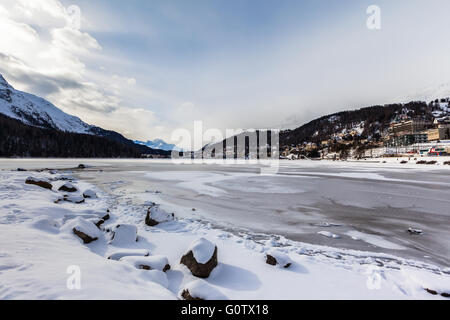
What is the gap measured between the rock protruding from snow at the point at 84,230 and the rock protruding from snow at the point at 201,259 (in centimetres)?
291

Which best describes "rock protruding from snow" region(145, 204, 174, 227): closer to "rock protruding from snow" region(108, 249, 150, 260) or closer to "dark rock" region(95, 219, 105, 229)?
"dark rock" region(95, 219, 105, 229)

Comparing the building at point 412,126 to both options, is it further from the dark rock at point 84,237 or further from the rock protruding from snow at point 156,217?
the dark rock at point 84,237

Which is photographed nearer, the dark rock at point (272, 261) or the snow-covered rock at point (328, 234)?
the dark rock at point (272, 261)

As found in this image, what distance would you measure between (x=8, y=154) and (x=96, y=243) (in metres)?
146

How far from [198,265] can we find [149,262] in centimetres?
102

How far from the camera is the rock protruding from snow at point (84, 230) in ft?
17.4

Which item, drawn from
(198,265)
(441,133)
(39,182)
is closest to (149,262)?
(198,265)

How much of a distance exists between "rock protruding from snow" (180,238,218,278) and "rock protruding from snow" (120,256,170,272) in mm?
420

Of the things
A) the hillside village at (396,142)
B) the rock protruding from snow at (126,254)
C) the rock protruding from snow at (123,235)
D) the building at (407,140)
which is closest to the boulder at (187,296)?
the rock protruding from snow at (126,254)

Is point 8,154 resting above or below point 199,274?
above
